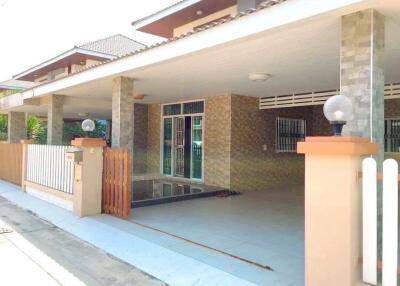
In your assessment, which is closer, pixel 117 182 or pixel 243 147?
pixel 117 182

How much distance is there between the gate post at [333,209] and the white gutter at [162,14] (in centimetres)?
991

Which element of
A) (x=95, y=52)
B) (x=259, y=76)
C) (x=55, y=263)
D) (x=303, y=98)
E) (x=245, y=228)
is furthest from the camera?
(x=95, y=52)

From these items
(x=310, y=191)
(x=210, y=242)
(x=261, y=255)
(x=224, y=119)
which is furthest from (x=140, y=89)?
(x=310, y=191)

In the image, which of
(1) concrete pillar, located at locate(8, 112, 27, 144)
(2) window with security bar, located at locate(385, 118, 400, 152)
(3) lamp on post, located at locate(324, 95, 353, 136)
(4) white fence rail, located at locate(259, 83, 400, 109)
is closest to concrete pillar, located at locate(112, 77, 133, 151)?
(4) white fence rail, located at locate(259, 83, 400, 109)

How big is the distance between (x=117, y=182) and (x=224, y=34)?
3.73m

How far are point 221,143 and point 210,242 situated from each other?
596cm

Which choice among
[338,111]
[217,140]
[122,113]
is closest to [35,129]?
[217,140]

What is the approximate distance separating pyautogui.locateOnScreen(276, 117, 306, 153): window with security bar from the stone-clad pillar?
8493 millimetres

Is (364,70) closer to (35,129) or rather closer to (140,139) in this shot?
(140,139)

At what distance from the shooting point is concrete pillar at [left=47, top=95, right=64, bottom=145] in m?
11.6

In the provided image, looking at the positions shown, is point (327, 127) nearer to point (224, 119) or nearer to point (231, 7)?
point (224, 119)

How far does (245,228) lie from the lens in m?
6.31

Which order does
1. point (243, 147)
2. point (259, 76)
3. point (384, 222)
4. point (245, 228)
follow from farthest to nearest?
point (243, 147) → point (259, 76) → point (245, 228) → point (384, 222)

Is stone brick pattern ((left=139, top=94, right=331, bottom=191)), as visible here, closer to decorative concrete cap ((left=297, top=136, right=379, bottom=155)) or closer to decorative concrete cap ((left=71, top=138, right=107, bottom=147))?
decorative concrete cap ((left=71, top=138, right=107, bottom=147))
